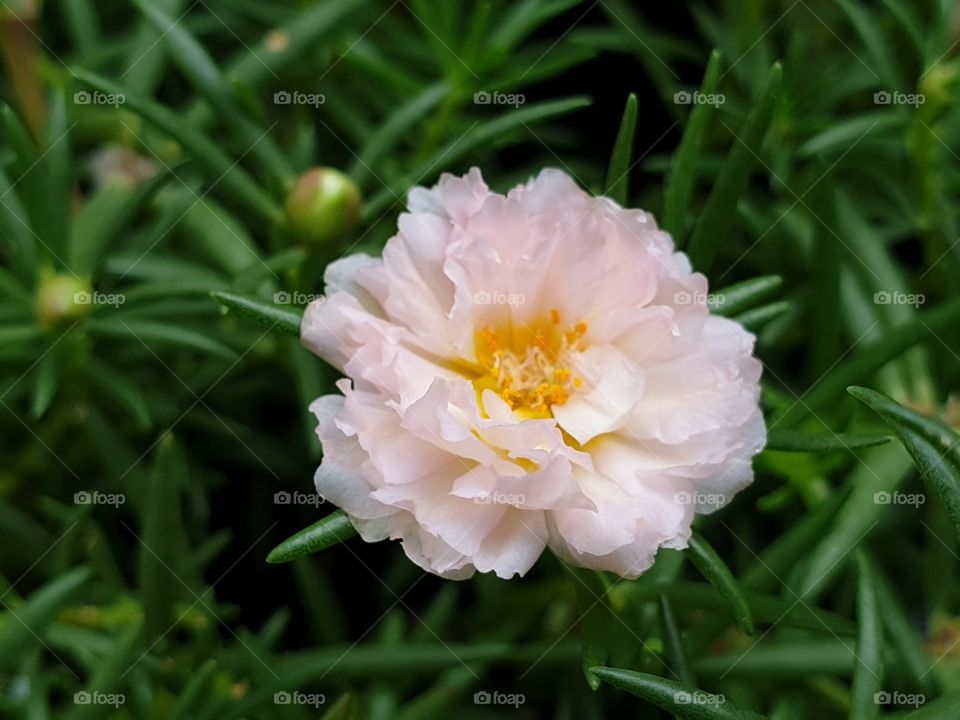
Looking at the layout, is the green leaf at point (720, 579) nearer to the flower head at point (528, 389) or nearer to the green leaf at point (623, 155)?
the flower head at point (528, 389)

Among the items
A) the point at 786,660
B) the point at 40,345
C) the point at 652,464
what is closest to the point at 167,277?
the point at 40,345

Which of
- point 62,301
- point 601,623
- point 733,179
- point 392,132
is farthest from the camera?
point 392,132

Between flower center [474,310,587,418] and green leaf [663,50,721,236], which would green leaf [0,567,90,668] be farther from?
green leaf [663,50,721,236]

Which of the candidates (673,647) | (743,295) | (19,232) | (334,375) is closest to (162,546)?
(334,375)

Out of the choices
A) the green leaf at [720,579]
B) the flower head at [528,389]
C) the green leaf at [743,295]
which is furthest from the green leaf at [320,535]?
the green leaf at [743,295]

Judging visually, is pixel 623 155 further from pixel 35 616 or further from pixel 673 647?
pixel 35 616

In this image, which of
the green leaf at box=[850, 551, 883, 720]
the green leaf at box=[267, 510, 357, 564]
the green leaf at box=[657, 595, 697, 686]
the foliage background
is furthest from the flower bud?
the green leaf at box=[850, 551, 883, 720]
